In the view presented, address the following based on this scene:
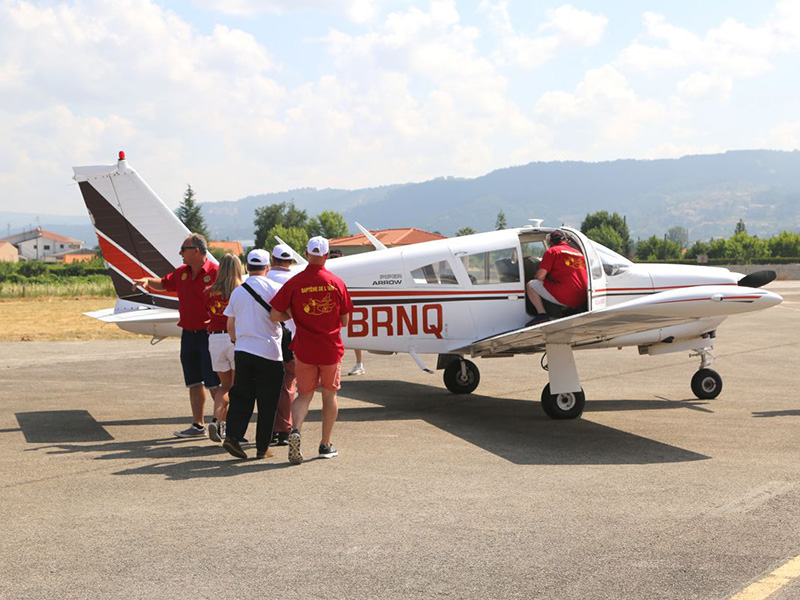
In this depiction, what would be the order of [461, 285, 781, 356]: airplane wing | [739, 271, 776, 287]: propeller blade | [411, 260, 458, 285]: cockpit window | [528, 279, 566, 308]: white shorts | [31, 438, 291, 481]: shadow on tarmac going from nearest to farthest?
[31, 438, 291, 481]: shadow on tarmac < [461, 285, 781, 356]: airplane wing < [739, 271, 776, 287]: propeller blade < [528, 279, 566, 308]: white shorts < [411, 260, 458, 285]: cockpit window

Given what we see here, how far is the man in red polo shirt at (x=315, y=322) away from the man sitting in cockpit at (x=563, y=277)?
3.65m

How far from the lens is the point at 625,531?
18.1ft

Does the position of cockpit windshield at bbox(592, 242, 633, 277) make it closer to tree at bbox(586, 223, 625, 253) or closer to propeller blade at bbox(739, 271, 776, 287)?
propeller blade at bbox(739, 271, 776, 287)

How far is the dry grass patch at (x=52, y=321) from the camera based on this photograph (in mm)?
22500

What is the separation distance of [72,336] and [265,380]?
16303mm

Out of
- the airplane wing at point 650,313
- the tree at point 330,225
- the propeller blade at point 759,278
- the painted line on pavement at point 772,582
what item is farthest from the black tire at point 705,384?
the tree at point 330,225

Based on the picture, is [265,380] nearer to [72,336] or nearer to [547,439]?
[547,439]

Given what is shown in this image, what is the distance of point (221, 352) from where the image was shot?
28.2ft

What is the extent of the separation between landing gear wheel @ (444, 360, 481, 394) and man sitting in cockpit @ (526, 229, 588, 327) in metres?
2.28

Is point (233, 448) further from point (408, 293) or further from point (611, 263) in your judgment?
point (611, 263)

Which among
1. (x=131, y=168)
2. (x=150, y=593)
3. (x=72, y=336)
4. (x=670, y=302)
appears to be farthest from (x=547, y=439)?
(x=72, y=336)

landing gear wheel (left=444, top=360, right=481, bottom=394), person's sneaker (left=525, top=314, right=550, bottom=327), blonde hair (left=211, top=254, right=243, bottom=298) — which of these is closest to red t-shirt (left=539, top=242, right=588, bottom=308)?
person's sneaker (left=525, top=314, right=550, bottom=327)

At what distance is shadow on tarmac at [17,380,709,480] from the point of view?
7.75 meters

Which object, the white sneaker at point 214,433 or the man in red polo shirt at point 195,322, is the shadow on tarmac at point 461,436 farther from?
the man in red polo shirt at point 195,322
